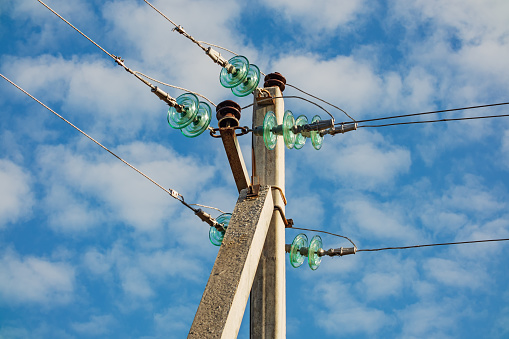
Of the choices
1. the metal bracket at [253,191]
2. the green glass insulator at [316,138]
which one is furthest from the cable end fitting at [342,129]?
the metal bracket at [253,191]

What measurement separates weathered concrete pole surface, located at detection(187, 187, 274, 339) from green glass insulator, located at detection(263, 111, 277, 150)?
0.59m

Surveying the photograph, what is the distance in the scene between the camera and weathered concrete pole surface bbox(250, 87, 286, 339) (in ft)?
22.1

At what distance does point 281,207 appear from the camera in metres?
7.24

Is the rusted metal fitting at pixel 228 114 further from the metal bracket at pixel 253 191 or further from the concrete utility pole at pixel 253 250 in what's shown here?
the metal bracket at pixel 253 191

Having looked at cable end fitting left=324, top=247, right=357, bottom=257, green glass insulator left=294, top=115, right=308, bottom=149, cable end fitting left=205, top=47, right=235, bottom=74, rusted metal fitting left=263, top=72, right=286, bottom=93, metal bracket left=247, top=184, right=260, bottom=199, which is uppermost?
rusted metal fitting left=263, top=72, right=286, bottom=93

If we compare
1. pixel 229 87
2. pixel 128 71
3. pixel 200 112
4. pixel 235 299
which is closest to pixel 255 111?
pixel 229 87

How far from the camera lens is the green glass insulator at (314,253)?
7699 millimetres

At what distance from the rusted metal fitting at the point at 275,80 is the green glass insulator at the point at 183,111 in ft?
4.06

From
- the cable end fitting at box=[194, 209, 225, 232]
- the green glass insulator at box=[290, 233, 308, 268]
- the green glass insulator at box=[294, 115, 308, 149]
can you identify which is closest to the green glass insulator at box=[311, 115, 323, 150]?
the green glass insulator at box=[294, 115, 308, 149]

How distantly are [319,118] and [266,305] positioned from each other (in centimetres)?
217

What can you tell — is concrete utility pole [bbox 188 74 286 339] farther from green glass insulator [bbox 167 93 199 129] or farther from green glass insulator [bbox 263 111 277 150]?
green glass insulator [bbox 167 93 199 129]

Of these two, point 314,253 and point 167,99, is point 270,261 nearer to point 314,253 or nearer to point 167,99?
point 314,253

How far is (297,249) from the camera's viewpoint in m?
7.62

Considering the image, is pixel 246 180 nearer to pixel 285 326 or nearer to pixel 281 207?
pixel 281 207
